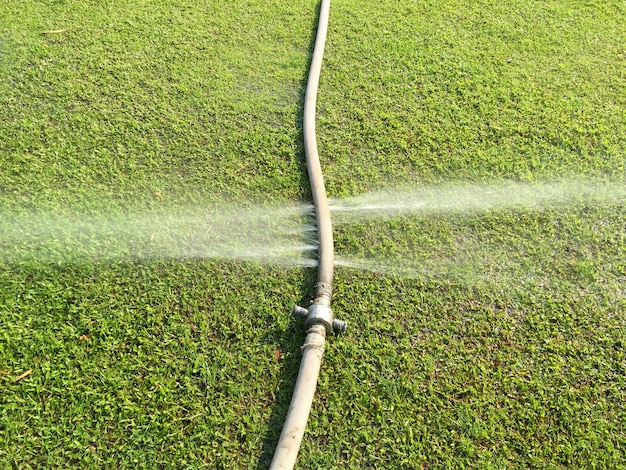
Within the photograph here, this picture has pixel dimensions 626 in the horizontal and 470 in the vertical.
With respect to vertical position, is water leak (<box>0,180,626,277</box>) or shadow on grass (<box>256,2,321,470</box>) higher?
water leak (<box>0,180,626,277</box>)

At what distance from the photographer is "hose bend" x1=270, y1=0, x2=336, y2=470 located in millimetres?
1865

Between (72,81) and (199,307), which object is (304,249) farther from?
(72,81)

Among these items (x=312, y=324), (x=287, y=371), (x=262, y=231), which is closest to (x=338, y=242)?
(x=262, y=231)

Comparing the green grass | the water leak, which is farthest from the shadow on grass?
the water leak

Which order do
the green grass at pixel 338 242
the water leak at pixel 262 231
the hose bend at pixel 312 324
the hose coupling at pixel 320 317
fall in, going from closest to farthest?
the hose bend at pixel 312 324
the green grass at pixel 338 242
the hose coupling at pixel 320 317
the water leak at pixel 262 231

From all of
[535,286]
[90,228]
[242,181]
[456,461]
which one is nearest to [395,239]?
[535,286]

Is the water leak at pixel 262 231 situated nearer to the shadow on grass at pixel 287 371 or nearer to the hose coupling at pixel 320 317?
the shadow on grass at pixel 287 371

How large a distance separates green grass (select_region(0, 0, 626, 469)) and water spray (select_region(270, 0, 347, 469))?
0.32 feet

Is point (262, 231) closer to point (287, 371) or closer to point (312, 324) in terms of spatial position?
point (312, 324)

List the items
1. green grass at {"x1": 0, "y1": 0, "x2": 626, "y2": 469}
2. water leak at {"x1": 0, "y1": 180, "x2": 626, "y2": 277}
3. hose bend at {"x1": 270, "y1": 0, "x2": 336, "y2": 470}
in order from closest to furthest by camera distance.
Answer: hose bend at {"x1": 270, "y1": 0, "x2": 336, "y2": 470}
green grass at {"x1": 0, "y1": 0, "x2": 626, "y2": 469}
water leak at {"x1": 0, "y1": 180, "x2": 626, "y2": 277}

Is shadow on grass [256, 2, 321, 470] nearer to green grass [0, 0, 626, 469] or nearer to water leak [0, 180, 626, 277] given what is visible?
green grass [0, 0, 626, 469]

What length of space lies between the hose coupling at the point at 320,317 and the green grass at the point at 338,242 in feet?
0.28

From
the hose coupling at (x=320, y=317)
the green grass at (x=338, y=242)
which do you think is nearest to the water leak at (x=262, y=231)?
the green grass at (x=338, y=242)

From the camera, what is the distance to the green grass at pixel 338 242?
6.51 feet
